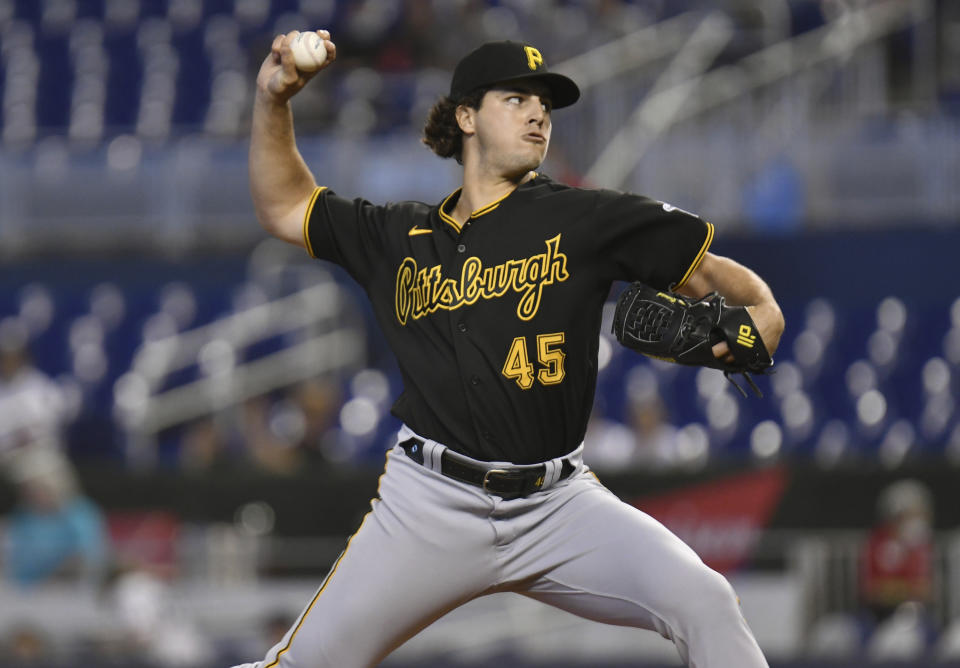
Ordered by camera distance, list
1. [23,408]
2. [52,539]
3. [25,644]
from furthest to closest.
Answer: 1. [23,408]
2. [52,539]
3. [25,644]

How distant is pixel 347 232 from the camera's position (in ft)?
14.0

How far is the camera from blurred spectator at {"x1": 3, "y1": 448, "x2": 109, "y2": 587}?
8075 mm

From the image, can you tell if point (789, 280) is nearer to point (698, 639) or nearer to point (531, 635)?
point (531, 635)

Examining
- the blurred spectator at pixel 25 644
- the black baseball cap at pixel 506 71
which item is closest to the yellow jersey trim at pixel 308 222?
the black baseball cap at pixel 506 71

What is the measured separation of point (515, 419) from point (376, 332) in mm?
8169

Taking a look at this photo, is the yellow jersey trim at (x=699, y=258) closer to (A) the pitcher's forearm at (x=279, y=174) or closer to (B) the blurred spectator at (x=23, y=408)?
(A) the pitcher's forearm at (x=279, y=174)

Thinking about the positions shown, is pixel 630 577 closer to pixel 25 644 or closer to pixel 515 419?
pixel 515 419

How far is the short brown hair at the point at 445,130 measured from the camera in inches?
167

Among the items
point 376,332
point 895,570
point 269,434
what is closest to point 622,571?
point 895,570

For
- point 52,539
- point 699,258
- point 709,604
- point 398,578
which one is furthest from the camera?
point 52,539

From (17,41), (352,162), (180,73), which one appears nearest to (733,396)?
(352,162)

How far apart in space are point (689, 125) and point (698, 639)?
8.82m

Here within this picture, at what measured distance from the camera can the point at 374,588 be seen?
380cm

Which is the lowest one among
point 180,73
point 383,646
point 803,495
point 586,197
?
point 803,495
